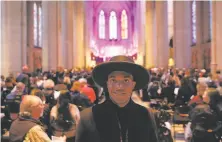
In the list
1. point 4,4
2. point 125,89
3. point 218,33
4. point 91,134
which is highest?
point 4,4

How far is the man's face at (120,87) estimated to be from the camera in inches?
80.7

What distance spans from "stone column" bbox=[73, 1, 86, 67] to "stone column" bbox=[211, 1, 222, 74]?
59.6ft

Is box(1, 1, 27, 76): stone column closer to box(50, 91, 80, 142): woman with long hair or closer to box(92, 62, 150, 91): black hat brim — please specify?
box(50, 91, 80, 142): woman with long hair

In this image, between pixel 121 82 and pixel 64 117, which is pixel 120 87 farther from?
pixel 64 117

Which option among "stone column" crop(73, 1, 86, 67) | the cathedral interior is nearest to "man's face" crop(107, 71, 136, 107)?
the cathedral interior

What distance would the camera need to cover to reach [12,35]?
2012cm

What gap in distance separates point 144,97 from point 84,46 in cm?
2041

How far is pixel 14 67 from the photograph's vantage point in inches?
805

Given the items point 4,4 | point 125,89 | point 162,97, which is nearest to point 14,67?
point 4,4

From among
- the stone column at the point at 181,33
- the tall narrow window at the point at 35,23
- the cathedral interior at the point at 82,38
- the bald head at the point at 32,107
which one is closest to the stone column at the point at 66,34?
the cathedral interior at the point at 82,38

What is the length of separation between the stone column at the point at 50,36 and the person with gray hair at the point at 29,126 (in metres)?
21.9

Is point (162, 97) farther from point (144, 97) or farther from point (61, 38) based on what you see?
point (61, 38)

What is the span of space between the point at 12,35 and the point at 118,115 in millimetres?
18922

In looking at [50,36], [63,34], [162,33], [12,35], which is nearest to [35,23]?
[63,34]
